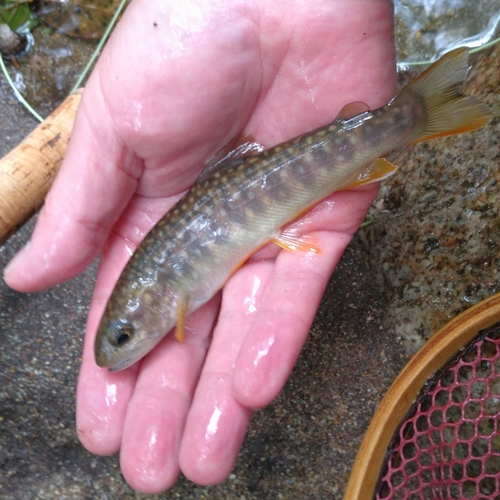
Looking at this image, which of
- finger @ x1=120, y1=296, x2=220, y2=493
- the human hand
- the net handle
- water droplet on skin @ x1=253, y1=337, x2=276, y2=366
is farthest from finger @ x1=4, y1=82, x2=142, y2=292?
the net handle

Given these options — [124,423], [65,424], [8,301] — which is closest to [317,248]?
[124,423]

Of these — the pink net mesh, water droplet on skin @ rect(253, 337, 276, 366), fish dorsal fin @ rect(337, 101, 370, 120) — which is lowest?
the pink net mesh

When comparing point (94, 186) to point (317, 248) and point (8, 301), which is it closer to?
point (317, 248)

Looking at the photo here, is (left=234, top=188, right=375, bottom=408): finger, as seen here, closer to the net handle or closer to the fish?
the fish

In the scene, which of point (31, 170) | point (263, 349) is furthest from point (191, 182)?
point (263, 349)

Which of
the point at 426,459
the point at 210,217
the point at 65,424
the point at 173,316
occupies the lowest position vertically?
the point at 426,459

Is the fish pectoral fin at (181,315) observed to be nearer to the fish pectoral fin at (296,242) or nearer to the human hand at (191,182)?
the human hand at (191,182)

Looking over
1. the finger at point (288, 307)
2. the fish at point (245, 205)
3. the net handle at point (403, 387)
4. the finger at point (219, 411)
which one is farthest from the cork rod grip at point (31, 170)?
the net handle at point (403, 387)
